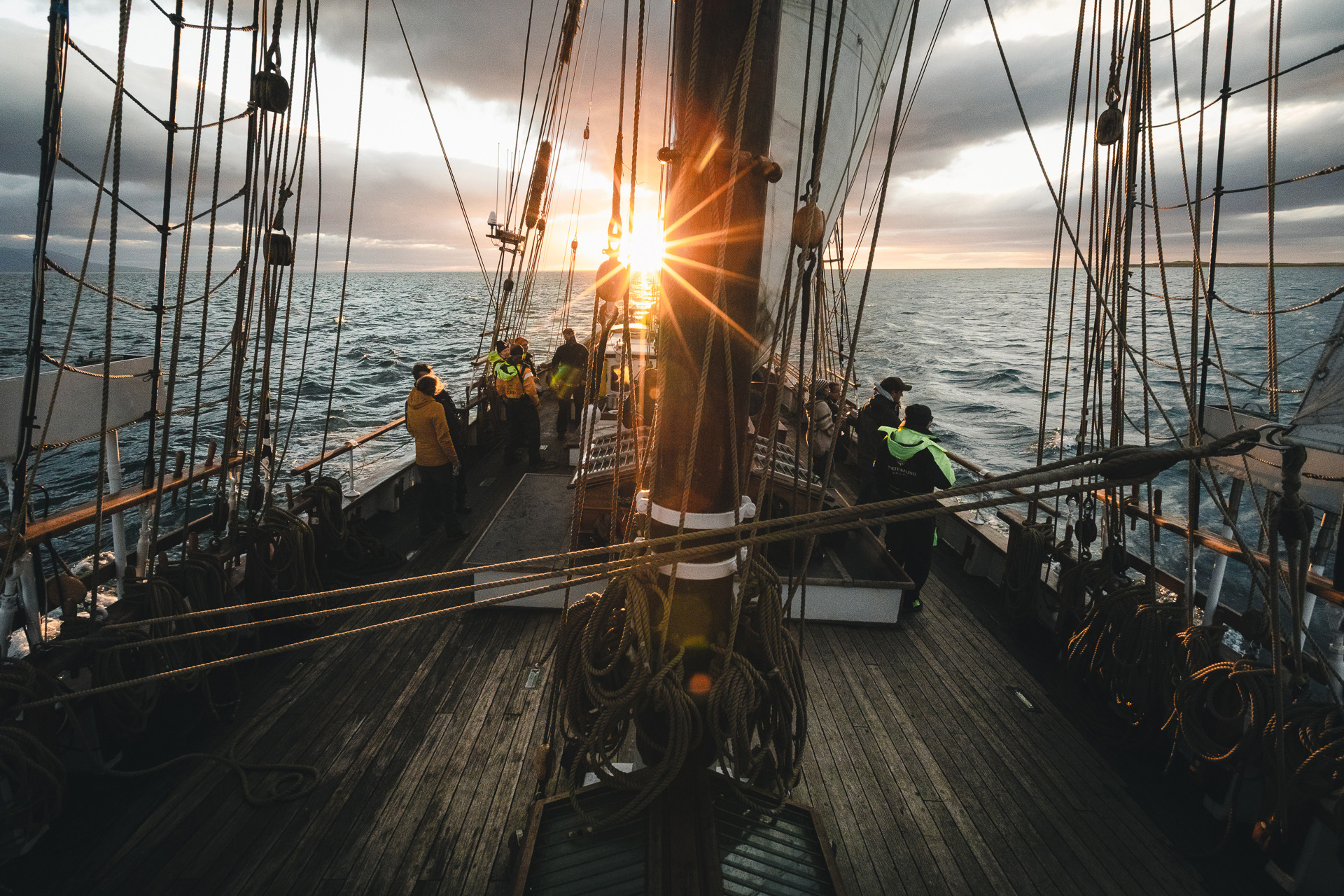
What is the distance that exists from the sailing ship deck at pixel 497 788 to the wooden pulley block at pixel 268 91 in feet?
10.7

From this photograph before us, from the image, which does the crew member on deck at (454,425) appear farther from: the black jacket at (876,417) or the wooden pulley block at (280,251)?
the black jacket at (876,417)

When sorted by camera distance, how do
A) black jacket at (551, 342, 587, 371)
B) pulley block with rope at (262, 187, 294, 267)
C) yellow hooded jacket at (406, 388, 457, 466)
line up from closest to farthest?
pulley block with rope at (262, 187, 294, 267)
yellow hooded jacket at (406, 388, 457, 466)
black jacket at (551, 342, 587, 371)

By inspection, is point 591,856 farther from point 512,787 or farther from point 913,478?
point 913,478

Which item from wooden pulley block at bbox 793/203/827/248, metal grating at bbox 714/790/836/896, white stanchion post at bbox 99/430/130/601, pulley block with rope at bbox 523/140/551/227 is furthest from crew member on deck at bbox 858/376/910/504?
pulley block with rope at bbox 523/140/551/227

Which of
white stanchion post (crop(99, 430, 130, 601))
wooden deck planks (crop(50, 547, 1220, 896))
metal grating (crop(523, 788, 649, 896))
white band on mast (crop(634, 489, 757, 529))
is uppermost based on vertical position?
white band on mast (crop(634, 489, 757, 529))

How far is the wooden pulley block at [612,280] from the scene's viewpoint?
2931mm

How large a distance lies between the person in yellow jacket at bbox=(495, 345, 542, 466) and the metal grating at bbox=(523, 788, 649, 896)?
5.86 metres

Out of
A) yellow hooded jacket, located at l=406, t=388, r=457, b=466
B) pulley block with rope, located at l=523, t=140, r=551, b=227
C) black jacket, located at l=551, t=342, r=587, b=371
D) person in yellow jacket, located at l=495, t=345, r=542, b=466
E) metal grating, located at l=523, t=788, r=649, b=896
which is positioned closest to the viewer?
metal grating, located at l=523, t=788, r=649, b=896

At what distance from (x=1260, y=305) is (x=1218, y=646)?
319ft

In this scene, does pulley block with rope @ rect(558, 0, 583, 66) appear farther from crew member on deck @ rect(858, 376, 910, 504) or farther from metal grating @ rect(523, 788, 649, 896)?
metal grating @ rect(523, 788, 649, 896)

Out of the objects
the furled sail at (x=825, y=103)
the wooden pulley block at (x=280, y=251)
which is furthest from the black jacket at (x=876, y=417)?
the wooden pulley block at (x=280, y=251)

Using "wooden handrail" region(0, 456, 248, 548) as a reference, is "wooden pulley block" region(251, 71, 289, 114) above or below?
above

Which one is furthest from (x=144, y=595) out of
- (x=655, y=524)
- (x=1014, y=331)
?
(x=1014, y=331)

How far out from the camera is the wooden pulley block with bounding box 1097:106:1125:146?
3469 mm
